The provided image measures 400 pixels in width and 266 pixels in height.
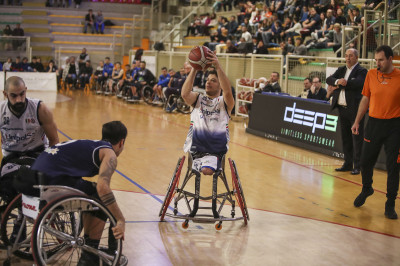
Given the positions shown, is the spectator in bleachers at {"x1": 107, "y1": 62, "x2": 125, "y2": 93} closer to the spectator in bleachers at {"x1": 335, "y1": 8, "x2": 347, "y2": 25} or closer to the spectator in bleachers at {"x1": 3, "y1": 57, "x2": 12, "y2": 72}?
the spectator in bleachers at {"x1": 3, "y1": 57, "x2": 12, "y2": 72}

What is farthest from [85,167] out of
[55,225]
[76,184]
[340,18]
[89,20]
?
[89,20]

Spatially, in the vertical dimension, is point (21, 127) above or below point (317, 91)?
below

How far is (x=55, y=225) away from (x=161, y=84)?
14.5m

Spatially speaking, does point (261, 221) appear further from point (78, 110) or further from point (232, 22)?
point (232, 22)

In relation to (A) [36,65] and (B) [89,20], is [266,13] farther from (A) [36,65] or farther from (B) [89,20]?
(B) [89,20]

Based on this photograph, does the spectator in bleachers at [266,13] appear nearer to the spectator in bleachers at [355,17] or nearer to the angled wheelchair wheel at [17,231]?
the spectator in bleachers at [355,17]

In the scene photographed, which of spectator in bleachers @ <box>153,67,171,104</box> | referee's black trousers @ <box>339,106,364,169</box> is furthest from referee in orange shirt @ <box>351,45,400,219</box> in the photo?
spectator in bleachers @ <box>153,67,171,104</box>

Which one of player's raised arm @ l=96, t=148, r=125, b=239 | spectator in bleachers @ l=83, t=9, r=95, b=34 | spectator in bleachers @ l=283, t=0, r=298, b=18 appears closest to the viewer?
player's raised arm @ l=96, t=148, r=125, b=239

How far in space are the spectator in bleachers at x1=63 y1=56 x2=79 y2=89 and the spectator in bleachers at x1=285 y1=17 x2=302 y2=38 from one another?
1099 cm

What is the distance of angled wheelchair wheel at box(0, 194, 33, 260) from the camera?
443 cm

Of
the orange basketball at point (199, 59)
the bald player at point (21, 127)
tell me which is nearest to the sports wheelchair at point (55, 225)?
the bald player at point (21, 127)

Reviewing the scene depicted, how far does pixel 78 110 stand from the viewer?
16641 millimetres

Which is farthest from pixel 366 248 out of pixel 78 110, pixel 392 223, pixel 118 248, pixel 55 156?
pixel 78 110

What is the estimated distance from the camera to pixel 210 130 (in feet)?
19.7
